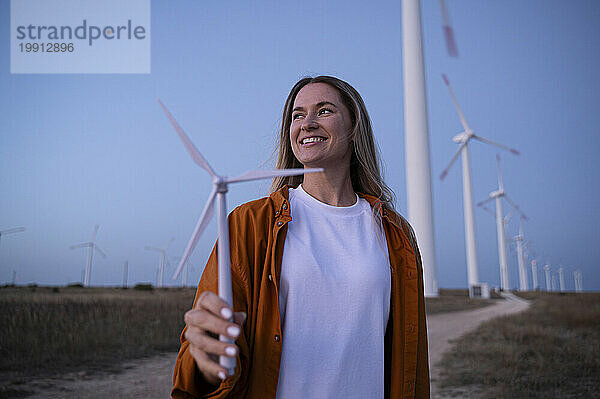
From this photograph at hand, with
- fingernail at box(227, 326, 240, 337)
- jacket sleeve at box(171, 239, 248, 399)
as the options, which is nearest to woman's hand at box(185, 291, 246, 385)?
fingernail at box(227, 326, 240, 337)

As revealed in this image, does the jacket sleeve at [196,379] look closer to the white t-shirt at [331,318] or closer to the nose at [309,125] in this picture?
the white t-shirt at [331,318]

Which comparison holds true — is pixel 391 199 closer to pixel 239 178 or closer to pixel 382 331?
pixel 382 331

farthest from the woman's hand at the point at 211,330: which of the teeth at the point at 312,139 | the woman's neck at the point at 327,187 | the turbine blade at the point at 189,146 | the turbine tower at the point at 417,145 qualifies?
the turbine tower at the point at 417,145

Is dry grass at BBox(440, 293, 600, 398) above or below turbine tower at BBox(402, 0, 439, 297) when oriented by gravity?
below

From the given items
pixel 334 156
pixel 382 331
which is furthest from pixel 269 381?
pixel 334 156

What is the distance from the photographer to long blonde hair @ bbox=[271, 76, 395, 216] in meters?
3.34

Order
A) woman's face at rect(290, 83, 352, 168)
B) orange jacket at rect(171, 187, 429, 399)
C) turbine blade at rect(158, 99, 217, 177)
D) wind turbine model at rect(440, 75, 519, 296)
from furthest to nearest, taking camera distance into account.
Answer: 1. wind turbine model at rect(440, 75, 519, 296)
2. woman's face at rect(290, 83, 352, 168)
3. turbine blade at rect(158, 99, 217, 177)
4. orange jacket at rect(171, 187, 429, 399)

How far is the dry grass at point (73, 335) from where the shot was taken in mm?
10258

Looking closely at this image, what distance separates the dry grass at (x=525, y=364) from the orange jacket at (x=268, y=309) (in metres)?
7.46

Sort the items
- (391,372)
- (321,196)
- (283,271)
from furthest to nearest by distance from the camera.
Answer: (321,196) < (391,372) < (283,271)

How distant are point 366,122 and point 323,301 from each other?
1.47 m

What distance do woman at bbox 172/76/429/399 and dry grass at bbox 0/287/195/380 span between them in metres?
8.92

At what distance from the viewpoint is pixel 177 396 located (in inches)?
87.8

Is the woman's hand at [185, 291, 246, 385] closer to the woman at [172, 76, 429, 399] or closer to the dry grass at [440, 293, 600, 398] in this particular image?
the woman at [172, 76, 429, 399]
